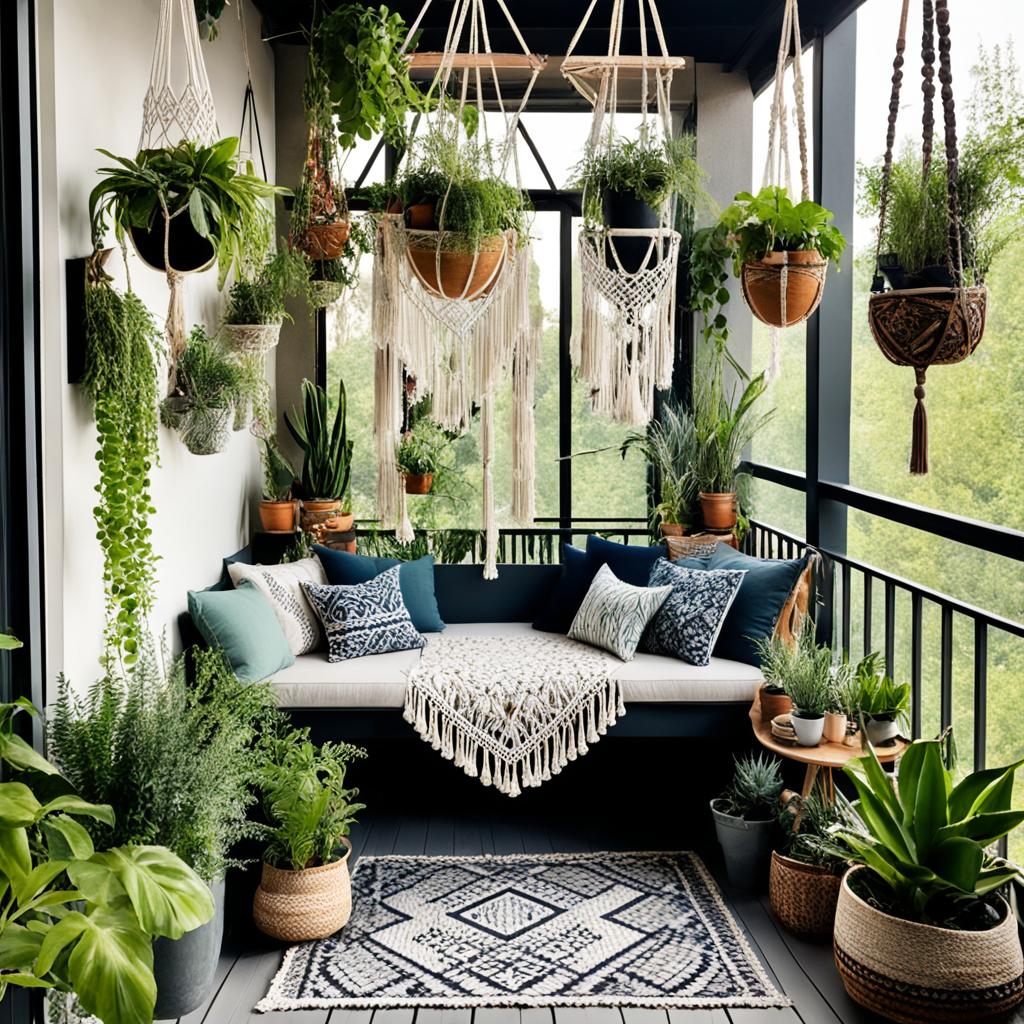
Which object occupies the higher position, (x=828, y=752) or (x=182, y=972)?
(x=828, y=752)

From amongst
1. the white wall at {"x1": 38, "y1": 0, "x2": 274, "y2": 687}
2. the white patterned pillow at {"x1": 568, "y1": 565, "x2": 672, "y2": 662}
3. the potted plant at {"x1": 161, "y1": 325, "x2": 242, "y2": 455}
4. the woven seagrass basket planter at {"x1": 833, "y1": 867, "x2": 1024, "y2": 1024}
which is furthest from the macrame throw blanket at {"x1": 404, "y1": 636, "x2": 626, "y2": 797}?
the woven seagrass basket planter at {"x1": 833, "y1": 867, "x2": 1024, "y2": 1024}

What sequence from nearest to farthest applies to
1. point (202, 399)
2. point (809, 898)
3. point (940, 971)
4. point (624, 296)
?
point (940, 971) → point (624, 296) → point (809, 898) → point (202, 399)

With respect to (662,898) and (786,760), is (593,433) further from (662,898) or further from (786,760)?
(662,898)

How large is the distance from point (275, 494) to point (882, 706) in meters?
2.77

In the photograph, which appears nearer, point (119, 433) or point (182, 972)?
point (182, 972)

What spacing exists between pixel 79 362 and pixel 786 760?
272 centimetres

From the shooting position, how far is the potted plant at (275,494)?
15.1 ft

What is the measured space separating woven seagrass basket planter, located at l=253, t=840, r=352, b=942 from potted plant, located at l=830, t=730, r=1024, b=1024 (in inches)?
52.4

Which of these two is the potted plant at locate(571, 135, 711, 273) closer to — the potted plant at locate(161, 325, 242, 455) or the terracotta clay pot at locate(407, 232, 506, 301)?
the terracotta clay pot at locate(407, 232, 506, 301)

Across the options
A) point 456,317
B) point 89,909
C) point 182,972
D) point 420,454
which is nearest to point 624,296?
point 456,317

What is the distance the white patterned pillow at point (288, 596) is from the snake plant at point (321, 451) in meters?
0.56

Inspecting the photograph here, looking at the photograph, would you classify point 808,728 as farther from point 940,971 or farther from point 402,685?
point 402,685

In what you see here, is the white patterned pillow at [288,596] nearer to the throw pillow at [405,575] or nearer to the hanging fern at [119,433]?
the throw pillow at [405,575]

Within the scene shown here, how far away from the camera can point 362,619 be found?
4031mm
